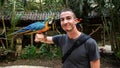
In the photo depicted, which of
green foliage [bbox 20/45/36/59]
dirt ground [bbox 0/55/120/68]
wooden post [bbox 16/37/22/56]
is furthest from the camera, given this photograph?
wooden post [bbox 16/37/22/56]

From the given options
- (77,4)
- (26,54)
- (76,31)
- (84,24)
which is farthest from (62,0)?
(76,31)

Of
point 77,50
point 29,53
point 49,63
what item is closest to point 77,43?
point 77,50

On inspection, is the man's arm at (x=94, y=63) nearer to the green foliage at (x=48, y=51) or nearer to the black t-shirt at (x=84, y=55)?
the black t-shirt at (x=84, y=55)

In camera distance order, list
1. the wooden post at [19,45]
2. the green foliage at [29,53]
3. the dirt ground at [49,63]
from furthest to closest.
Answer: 1. the wooden post at [19,45]
2. the green foliage at [29,53]
3. the dirt ground at [49,63]

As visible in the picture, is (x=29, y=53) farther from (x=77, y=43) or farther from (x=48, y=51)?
(x=77, y=43)

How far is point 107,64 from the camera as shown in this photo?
28.3 feet

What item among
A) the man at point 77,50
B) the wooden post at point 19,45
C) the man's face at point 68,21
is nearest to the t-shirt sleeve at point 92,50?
the man at point 77,50

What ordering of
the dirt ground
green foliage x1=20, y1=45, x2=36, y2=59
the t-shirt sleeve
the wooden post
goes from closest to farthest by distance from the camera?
the t-shirt sleeve
the dirt ground
green foliage x1=20, y1=45, x2=36, y2=59
the wooden post

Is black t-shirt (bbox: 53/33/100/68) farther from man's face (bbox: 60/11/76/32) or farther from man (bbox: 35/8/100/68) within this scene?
man's face (bbox: 60/11/76/32)

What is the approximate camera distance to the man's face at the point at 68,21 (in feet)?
8.23

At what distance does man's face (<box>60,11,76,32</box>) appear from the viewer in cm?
251

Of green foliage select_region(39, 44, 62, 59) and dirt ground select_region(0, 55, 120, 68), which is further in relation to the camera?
green foliage select_region(39, 44, 62, 59)

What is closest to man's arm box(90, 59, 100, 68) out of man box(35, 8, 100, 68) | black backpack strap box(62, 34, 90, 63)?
man box(35, 8, 100, 68)

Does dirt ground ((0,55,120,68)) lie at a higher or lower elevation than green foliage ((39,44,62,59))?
lower
